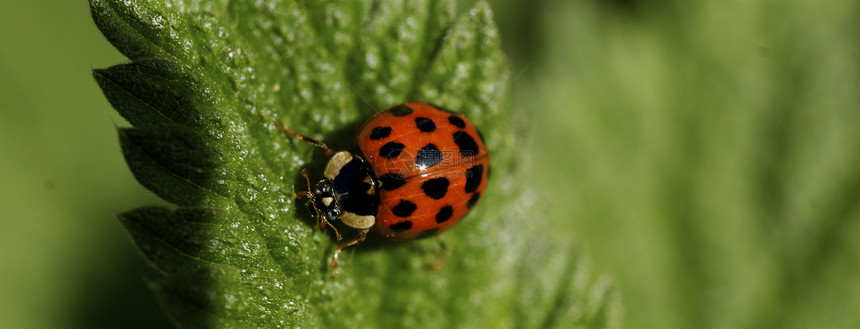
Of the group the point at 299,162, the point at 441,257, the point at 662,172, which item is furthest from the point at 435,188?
the point at 662,172

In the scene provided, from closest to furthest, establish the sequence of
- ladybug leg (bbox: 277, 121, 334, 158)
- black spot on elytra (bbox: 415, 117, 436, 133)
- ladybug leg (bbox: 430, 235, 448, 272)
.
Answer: ladybug leg (bbox: 277, 121, 334, 158), black spot on elytra (bbox: 415, 117, 436, 133), ladybug leg (bbox: 430, 235, 448, 272)

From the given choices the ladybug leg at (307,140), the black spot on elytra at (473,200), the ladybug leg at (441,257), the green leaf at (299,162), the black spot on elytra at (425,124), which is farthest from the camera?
the ladybug leg at (441,257)

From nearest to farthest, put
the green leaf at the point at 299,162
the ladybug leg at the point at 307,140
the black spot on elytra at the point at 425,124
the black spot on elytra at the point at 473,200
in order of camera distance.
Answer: the green leaf at the point at 299,162 → the ladybug leg at the point at 307,140 → the black spot on elytra at the point at 425,124 → the black spot on elytra at the point at 473,200

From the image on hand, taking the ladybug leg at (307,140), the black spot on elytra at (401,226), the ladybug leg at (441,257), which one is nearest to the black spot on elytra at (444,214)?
the black spot on elytra at (401,226)

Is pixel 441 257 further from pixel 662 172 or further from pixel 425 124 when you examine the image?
pixel 662 172

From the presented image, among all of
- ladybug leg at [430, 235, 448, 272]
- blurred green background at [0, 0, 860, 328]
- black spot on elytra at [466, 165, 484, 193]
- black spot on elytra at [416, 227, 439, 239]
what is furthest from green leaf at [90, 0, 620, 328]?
blurred green background at [0, 0, 860, 328]

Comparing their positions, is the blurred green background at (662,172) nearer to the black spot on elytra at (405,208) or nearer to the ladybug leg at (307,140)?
the black spot on elytra at (405,208)

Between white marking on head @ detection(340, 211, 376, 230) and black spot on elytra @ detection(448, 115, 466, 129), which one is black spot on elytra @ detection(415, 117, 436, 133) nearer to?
black spot on elytra @ detection(448, 115, 466, 129)
